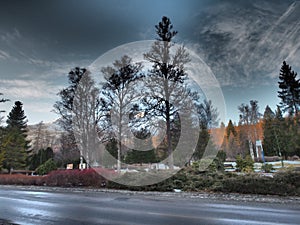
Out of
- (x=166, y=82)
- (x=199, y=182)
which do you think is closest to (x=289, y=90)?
(x=166, y=82)

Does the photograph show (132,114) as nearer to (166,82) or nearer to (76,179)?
(166,82)

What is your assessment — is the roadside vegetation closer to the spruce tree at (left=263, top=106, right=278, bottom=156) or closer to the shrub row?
the shrub row

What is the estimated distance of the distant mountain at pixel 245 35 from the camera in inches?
499

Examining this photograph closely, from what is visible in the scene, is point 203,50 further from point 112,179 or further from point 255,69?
point 112,179

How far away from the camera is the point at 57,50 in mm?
14328

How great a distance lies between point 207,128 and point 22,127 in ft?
103

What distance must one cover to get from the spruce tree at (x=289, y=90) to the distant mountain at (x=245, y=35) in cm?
1431

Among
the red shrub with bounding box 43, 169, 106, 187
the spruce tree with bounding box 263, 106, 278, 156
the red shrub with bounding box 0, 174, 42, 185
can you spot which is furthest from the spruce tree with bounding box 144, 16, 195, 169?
the spruce tree with bounding box 263, 106, 278, 156

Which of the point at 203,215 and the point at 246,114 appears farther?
the point at 246,114

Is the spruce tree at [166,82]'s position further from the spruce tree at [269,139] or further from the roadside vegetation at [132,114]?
the spruce tree at [269,139]

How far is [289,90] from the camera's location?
29891 millimetres

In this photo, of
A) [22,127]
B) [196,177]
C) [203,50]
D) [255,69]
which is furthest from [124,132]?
[22,127]

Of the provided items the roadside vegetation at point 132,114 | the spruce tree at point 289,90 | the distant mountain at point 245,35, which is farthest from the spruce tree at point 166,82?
the spruce tree at point 289,90

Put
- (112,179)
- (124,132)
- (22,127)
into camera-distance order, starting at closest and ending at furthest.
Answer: (112,179) → (124,132) → (22,127)
